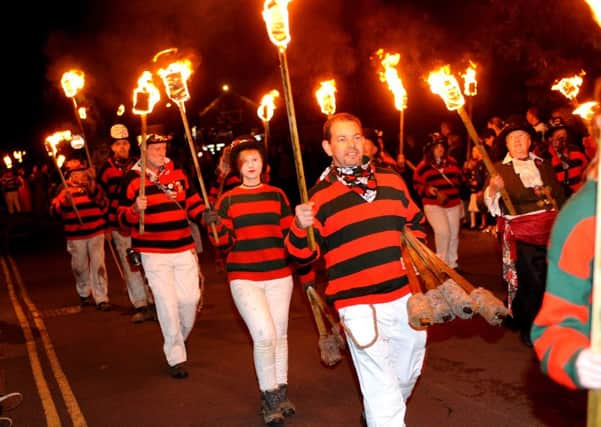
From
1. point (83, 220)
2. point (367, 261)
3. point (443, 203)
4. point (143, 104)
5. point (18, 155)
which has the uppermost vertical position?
point (143, 104)

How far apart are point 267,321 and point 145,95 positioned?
2.69 m

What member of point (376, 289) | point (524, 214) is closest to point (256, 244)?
point (376, 289)

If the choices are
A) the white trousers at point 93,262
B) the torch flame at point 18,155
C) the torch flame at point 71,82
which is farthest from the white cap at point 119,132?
the torch flame at point 18,155

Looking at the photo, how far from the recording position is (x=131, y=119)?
25.3m

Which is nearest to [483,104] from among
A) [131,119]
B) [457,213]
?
[457,213]

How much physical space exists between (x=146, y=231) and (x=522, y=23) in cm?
1008

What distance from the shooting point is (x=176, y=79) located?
6785 mm

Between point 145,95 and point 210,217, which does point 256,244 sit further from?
point 145,95

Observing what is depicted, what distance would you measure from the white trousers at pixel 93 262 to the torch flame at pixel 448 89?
6.37 meters

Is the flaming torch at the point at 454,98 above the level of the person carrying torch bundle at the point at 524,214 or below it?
above

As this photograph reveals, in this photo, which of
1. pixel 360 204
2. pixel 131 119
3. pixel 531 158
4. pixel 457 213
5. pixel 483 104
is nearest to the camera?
pixel 360 204

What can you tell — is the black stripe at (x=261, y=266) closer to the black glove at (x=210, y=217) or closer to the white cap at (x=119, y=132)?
the black glove at (x=210, y=217)

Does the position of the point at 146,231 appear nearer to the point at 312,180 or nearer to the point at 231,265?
the point at 231,265

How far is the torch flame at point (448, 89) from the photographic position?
20.4ft
